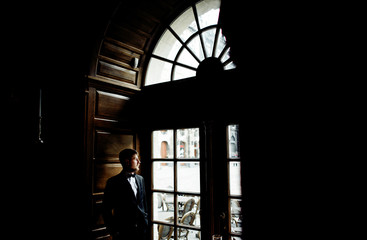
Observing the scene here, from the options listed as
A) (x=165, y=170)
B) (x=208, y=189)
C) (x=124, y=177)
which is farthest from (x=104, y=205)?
(x=208, y=189)

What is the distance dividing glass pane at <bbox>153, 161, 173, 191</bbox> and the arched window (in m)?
1.17

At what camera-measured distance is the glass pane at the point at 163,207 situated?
3253 millimetres

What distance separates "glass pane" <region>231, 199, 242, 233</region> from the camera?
109 inches

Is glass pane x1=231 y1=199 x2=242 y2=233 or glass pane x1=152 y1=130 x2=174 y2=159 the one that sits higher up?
glass pane x1=152 y1=130 x2=174 y2=159

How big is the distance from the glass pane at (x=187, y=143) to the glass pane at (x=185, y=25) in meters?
1.29

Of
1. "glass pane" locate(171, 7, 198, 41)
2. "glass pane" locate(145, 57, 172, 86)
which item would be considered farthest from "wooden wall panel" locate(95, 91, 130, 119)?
"glass pane" locate(171, 7, 198, 41)

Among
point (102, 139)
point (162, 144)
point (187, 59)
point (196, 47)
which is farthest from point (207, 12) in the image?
point (102, 139)

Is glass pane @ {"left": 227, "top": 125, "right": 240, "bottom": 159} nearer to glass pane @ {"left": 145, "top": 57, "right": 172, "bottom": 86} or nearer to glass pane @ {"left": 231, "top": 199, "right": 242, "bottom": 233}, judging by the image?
glass pane @ {"left": 231, "top": 199, "right": 242, "bottom": 233}

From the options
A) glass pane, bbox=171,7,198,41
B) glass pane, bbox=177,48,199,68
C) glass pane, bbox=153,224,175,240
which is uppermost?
glass pane, bbox=171,7,198,41

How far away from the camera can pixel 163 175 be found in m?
3.37

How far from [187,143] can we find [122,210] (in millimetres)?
1104

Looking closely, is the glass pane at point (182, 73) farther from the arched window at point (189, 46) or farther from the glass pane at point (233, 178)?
the glass pane at point (233, 178)

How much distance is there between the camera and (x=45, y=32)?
279cm

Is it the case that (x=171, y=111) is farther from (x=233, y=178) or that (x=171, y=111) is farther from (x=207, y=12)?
(x=207, y=12)
